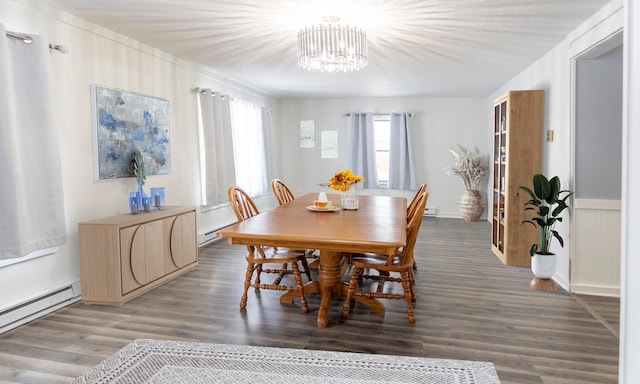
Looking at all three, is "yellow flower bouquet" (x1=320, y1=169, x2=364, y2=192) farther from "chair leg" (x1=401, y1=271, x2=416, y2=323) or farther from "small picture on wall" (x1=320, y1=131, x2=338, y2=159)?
"small picture on wall" (x1=320, y1=131, x2=338, y2=159)

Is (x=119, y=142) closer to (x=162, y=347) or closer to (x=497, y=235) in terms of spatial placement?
(x=162, y=347)

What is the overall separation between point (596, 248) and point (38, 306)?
4.45m

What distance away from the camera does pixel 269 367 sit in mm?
2340

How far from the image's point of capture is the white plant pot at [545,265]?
370 cm

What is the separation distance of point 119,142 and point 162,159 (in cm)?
68

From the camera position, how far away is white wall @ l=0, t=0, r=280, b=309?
3.02 m

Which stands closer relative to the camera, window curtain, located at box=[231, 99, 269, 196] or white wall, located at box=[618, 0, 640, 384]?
white wall, located at box=[618, 0, 640, 384]

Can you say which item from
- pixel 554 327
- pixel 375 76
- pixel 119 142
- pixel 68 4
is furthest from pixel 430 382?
pixel 375 76

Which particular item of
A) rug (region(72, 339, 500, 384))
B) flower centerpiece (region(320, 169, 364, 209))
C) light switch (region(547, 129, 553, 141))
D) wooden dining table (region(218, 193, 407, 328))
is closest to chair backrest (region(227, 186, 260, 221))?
wooden dining table (region(218, 193, 407, 328))

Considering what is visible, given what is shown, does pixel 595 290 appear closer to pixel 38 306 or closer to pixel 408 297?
pixel 408 297

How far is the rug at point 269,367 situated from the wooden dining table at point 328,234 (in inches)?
19.2

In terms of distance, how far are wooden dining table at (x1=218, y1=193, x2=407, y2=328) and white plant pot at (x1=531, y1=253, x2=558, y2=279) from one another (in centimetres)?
127

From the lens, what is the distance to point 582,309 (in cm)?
323

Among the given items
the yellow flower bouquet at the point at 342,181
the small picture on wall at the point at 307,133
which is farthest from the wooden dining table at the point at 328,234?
the small picture on wall at the point at 307,133
